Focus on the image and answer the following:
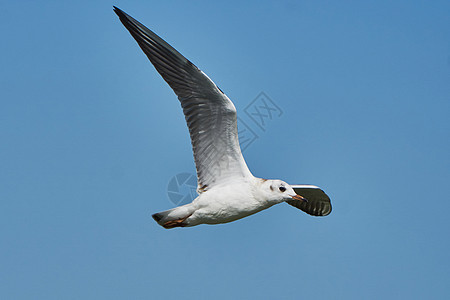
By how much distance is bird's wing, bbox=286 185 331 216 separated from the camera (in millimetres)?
13883

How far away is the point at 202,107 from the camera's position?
11.4 m

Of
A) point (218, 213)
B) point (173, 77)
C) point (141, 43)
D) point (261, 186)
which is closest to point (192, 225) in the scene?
point (218, 213)

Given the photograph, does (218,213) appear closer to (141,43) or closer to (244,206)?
(244,206)

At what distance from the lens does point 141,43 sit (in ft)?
38.2

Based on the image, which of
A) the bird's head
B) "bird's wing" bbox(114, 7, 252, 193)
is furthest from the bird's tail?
the bird's head

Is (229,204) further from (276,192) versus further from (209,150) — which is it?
(209,150)

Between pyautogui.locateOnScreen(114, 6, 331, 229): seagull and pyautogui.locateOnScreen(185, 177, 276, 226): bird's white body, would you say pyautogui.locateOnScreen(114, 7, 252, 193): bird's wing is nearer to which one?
pyautogui.locateOnScreen(114, 6, 331, 229): seagull

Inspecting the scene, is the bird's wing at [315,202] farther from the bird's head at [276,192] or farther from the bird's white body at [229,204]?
the bird's white body at [229,204]

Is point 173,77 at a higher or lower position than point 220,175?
higher

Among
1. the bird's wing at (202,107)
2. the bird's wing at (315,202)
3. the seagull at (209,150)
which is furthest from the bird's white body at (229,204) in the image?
the bird's wing at (315,202)

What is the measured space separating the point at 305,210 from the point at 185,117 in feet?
15.7

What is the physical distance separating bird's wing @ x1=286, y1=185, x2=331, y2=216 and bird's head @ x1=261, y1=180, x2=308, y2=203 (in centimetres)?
Result: 193

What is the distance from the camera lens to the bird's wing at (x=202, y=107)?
11.3 meters

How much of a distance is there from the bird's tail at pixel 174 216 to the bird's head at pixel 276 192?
150 centimetres
